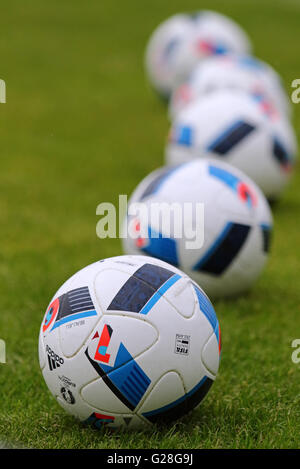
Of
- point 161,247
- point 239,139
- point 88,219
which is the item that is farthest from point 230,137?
point 161,247

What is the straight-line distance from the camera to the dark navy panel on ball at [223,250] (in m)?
6.70

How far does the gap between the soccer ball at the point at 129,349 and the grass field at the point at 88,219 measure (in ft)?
0.63

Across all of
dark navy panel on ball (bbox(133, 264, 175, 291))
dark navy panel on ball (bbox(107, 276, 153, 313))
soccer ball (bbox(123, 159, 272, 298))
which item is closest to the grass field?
soccer ball (bbox(123, 159, 272, 298))

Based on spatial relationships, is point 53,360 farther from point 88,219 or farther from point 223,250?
point 88,219

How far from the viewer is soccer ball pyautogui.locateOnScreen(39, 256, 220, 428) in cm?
417

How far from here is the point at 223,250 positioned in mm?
6734

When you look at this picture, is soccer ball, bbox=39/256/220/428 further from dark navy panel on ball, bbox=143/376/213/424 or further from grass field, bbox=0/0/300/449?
grass field, bbox=0/0/300/449

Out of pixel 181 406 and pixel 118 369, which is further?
pixel 181 406

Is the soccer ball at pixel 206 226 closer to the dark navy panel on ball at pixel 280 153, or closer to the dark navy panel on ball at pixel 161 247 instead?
the dark navy panel on ball at pixel 161 247

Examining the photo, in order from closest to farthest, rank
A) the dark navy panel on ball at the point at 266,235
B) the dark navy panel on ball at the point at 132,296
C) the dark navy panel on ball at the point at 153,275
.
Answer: the dark navy panel on ball at the point at 132,296
the dark navy panel on ball at the point at 153,275
the dark navy panel on ball at the point at 266,235

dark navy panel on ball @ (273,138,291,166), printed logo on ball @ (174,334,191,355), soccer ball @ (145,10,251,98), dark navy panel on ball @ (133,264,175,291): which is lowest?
printed logo on ball @ (174,334,191,355)

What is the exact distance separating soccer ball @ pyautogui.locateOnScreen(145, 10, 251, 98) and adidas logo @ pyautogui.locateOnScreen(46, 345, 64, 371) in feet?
40.6

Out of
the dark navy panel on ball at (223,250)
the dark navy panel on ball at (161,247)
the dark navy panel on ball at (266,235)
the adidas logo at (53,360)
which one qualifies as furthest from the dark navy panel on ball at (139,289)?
the dark navy panel on ball at (266,235)

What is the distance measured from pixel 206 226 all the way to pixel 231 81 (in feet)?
20.6
